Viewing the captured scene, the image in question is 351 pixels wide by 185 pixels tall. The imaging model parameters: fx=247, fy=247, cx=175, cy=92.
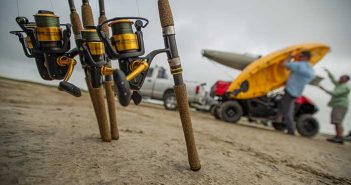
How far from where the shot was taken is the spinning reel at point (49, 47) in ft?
3.94

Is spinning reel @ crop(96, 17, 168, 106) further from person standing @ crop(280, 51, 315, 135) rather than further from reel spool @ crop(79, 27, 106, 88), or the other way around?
person standing @ crop(280, 51, 315, 135)

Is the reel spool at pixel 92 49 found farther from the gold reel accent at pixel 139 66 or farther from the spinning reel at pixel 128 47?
the gold reel accent at pixel 139 66

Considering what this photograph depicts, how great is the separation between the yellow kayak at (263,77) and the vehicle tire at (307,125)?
1.24 m

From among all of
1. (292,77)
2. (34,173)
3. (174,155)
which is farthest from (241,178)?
(292,77)

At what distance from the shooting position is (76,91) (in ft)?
3.87

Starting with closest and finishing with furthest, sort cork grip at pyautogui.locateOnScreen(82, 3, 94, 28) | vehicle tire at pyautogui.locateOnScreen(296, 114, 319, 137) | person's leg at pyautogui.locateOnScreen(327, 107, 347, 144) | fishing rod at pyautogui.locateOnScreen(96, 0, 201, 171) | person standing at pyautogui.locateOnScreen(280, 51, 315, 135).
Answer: fishing rod at pyautogui.locateOnScreen(96, 0, 201, 171), cork grip at pyautogui.locateOnScreen(82, 3, 94, 28), person standing at pyautogui.locateOnScreen(280, 51, 315, 135), person's leg at pyautogui.locateOnScreen(327, 107, 347, 144), vehicle tire at pyautogui.locateOnScreen(296, 114, 319, 137)

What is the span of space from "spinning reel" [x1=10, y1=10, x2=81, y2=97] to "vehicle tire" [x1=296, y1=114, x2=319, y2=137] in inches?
303

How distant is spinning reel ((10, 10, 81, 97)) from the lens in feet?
3.94

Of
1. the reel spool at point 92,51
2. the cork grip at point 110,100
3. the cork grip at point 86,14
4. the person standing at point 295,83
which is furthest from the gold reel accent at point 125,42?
the person standing at point 295,83

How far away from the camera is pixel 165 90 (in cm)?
1074

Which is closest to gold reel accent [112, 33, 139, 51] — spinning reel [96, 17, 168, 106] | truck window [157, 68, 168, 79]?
spinning reel [96, 17, 168, 106]

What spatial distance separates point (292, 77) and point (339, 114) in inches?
89.3

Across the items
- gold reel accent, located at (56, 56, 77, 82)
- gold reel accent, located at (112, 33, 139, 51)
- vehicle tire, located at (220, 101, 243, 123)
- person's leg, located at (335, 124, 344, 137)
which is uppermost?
gold reel accent, located at (112, 33, 139, 51)

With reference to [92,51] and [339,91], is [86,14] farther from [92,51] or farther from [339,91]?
[339,91]
